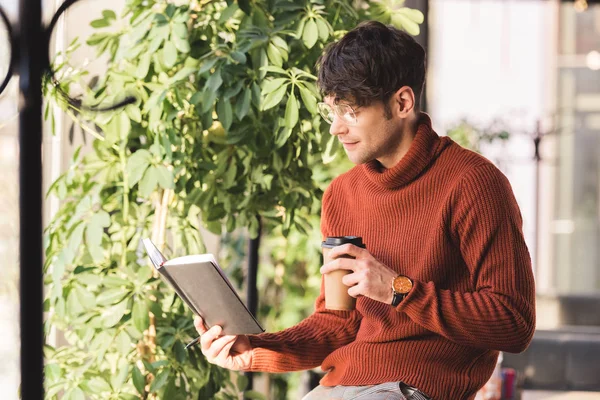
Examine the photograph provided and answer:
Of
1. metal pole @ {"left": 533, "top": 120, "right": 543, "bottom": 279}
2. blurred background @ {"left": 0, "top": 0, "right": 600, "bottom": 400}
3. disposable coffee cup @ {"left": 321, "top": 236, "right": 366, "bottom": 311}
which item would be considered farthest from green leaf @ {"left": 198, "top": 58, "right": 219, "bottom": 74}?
metal pole @ {"left": 533, "top": 120, "right": 543, "bottom": 279}

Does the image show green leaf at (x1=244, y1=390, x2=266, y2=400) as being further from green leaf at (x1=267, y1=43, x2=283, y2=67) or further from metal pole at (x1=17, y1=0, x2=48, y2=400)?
metal pole at (x1=17, y1=0, x2=48, y2=400)

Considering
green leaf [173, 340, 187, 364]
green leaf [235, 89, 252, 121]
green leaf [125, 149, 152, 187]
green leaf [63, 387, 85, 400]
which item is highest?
green leaf [235, 89, 252, 121]

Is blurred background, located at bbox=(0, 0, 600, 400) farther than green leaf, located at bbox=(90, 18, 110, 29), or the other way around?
blurred background, located at bbox=(0, 0, 600, 400)

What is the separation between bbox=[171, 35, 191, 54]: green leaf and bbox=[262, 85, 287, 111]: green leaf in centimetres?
23

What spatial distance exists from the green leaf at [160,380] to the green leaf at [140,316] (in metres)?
0.12

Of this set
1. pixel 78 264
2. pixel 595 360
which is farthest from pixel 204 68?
pixel 595 360

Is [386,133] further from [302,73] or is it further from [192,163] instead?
[192,163]

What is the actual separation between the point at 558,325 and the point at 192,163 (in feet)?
10.5

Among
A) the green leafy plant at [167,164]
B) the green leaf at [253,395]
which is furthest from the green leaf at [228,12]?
the green leaf at [253,395]

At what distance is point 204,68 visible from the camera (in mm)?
2006

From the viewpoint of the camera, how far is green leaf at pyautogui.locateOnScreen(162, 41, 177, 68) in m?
2.01

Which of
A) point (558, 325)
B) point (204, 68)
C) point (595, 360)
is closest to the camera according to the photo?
point (204, 68)

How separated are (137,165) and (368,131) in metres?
0.70

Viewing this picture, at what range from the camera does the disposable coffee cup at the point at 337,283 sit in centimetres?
144
